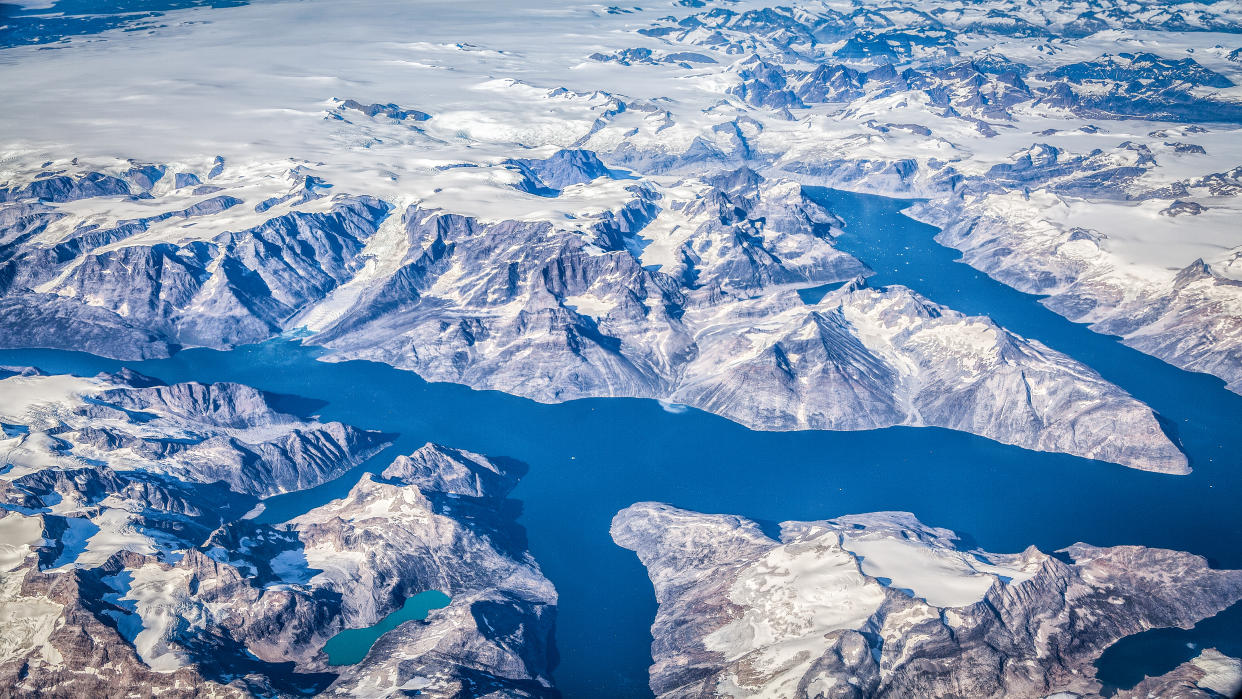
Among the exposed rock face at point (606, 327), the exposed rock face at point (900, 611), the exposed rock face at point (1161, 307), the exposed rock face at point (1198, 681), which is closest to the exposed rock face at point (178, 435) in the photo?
the exposed rock face at point (606, 327)

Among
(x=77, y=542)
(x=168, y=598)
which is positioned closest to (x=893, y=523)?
(x=168, y=598)

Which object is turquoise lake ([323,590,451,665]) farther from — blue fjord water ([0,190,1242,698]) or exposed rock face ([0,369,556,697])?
blue fjord water ([0,190,1242,698])

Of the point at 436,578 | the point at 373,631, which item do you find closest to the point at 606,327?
the point at 436,578

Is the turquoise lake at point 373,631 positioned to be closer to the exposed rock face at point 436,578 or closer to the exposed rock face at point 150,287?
the exposed rock face at point 436,578

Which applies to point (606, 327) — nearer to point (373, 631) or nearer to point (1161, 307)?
point (373, 631)

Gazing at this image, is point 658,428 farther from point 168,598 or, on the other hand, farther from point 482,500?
point 168,598

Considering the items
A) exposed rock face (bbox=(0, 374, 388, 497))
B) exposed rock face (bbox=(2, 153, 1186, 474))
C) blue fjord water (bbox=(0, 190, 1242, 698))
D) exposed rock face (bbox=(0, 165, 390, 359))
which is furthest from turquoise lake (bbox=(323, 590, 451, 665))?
exposed rock face (bbox=(0, 165, 390, 359))
